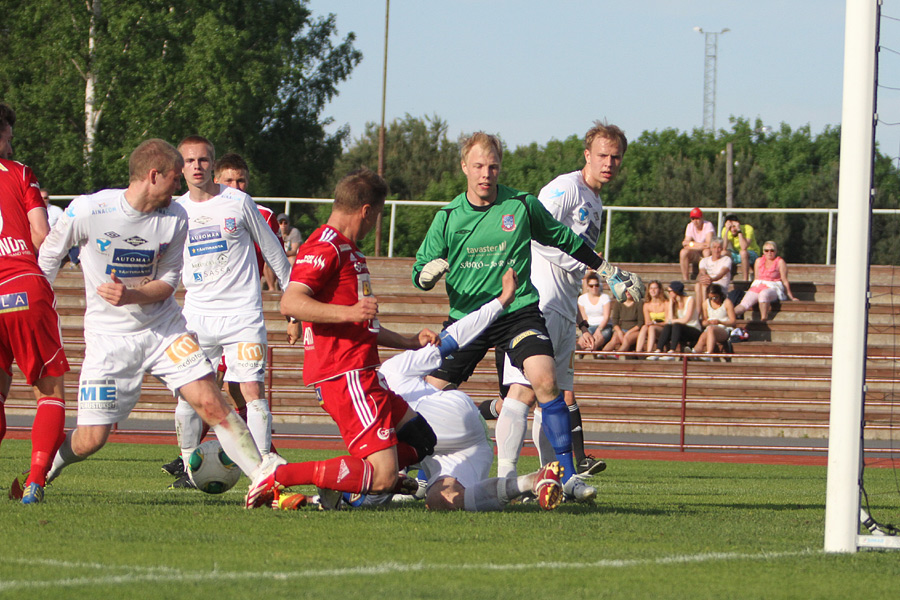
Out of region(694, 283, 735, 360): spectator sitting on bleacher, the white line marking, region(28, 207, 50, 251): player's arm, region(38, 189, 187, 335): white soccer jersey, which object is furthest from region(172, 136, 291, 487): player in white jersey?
region(694, 283, 735, 360): spectator sitting on bleacher

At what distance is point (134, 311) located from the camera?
20.2ft

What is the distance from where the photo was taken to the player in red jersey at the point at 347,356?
19.2ft

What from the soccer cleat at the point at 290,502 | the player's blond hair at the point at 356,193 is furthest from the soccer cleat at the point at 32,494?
the player's blond hair at the point at 356,193

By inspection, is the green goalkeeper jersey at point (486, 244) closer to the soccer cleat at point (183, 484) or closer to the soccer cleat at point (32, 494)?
the soccer cleat at point (183, 484)

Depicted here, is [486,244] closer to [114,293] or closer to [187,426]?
[114,293]

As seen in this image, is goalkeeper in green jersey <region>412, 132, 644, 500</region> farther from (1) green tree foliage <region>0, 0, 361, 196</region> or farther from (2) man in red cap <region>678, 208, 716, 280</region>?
(1) green tree foliage <region>0, 0, 361, 196</region>

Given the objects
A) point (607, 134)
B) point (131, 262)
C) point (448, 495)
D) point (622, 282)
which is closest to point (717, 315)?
point (607, 134)

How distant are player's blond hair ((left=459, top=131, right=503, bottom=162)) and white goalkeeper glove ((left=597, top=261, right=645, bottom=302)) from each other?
1009 millimetres

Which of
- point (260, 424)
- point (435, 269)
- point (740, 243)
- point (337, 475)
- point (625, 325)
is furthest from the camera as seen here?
point (740, 243)

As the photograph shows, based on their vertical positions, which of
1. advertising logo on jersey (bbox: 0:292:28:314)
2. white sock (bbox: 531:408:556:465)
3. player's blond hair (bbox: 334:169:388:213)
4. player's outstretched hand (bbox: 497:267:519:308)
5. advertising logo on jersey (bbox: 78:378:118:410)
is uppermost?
player's blond hair (bbox: 334:169:388:213)

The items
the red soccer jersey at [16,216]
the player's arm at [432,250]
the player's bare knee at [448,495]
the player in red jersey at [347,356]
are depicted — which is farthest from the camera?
the player's arm at [432,250]

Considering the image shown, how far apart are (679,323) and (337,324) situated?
1414 centimetres

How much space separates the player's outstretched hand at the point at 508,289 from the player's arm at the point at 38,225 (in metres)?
2.59

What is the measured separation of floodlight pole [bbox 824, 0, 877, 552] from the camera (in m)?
4.93
